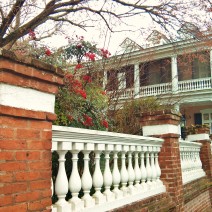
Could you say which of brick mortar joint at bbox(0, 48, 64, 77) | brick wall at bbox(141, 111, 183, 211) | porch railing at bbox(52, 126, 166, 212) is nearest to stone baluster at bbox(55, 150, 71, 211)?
porch railing at bbox(52, 126, 166, 212)

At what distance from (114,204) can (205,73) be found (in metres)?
19.6

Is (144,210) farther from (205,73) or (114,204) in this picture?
(205,73)

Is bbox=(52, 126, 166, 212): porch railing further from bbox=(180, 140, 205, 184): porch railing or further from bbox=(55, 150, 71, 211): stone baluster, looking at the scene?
bbox=(180, 140, 205, 184): porch railing

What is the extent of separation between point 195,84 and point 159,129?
16112 millimetres

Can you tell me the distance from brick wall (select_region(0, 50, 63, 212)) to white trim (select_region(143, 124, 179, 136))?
2.92 meters

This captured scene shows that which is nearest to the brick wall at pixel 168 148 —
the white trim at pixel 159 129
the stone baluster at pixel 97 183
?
the white trim at pixel 159 129

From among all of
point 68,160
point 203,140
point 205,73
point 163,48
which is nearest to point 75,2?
point 203,140

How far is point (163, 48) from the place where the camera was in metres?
20.4

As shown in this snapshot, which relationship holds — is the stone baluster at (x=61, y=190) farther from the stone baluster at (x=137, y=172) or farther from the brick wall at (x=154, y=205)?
the stone baluster at (x=137, y=172)

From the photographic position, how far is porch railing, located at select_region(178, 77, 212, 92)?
792 inches

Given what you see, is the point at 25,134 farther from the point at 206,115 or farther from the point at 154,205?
the point at 206,115

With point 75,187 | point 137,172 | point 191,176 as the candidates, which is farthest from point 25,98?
point 191,176

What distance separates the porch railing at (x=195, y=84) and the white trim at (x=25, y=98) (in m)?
18.6

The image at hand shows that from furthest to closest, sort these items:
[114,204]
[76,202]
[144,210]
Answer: [144,210] → [114,204] → [76,202]
